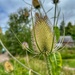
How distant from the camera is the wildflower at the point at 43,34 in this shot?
1269mm

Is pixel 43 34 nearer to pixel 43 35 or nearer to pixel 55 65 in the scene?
pixel 43 35

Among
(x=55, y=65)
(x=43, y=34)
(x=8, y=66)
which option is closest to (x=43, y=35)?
(x=43, y=34)

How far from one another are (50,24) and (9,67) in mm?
1519

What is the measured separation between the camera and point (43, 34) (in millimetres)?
1281

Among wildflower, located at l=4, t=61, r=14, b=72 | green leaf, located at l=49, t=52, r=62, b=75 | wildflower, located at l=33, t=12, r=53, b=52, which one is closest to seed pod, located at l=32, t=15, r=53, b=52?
wildflower, located at l=33, t=12, r=53, b=52

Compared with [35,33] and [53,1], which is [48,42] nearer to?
[35,33]

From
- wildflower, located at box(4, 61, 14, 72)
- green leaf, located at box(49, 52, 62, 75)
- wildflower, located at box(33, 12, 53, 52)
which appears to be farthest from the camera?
wildflower, located at box(4, 61, 14, 72)

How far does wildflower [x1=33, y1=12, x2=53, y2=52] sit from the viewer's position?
1269 mm

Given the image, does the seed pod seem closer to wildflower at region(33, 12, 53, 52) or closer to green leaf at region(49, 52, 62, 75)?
wildflower at region(33, 12, 53, 52)

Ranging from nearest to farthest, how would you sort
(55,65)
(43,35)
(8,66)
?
(43,35) < (55,65) < (8,66)

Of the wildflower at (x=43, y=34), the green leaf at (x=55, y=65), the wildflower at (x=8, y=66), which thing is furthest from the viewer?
the wildflower at (x=8, y=66)

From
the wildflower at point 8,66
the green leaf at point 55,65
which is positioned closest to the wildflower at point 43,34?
the green leaf at point 55,65

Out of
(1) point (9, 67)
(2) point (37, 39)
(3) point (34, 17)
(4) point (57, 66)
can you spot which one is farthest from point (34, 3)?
(1) point (9, 67)

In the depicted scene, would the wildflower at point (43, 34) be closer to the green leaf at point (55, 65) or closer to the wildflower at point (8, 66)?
the green leaf at point (55, 65)
